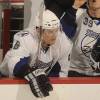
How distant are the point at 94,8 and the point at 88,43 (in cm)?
19

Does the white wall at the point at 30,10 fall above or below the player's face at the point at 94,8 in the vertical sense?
below

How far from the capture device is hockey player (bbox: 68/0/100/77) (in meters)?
2.22

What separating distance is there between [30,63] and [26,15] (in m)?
1.02

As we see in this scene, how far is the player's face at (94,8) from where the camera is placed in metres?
2.13

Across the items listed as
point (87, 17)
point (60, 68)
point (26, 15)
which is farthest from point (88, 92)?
point (26, 15)

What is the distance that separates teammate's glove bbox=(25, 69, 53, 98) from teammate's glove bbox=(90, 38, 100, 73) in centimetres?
45

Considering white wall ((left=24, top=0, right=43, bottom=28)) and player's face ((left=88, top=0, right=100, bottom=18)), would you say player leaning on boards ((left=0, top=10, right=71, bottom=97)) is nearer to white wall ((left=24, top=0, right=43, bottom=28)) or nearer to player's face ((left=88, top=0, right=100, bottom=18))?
player's face ((left=88, top=0, right=100, bottom=18))

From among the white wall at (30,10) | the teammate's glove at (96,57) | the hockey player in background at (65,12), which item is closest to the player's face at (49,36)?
the hockey player in background at (65,12)

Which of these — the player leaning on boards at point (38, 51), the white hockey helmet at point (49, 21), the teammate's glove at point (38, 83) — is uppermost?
the white hockey helmet at point (49, 21)

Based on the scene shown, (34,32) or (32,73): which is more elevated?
(34,32)

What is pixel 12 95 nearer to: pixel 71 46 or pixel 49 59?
pixel 49 59

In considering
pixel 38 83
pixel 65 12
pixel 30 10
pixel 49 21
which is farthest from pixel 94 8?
pixel 30 10

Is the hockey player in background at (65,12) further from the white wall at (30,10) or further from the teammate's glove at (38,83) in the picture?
the white wall at (30,10)

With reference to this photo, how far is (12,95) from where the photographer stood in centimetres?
190
